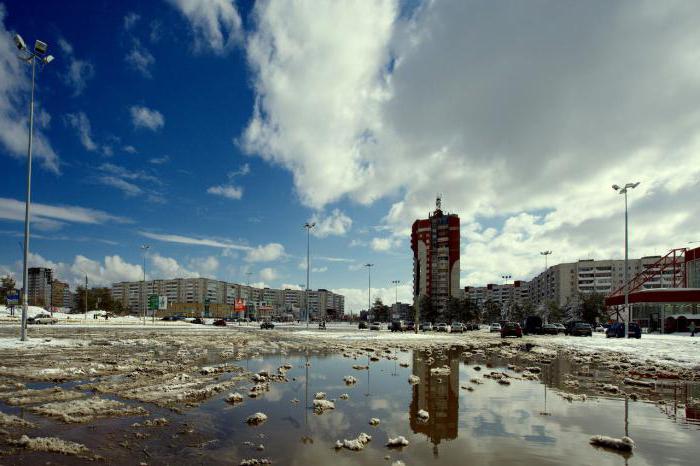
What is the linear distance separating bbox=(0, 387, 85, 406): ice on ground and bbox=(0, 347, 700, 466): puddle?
712 mm

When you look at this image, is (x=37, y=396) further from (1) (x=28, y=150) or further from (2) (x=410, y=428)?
(1) (x=28, y=150)

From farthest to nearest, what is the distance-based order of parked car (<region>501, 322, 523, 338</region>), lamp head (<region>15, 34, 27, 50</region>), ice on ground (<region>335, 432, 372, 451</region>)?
parked car (<region>501, 322, 523, 338</region>) → lamp head (<region>15, 34, 27, 50</region>) → ice on ground (<region>335, 432, 372, 451</region>)

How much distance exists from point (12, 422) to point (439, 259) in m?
190

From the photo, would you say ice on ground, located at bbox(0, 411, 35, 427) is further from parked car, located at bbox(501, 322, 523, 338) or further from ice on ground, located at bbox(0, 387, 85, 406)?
parked car, located at bbox(501, 322, 523, 338)

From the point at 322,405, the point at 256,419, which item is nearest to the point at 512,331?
the point at 322,405

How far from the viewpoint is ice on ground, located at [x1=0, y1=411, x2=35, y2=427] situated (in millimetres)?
8203

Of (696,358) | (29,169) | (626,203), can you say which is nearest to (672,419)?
(696,358)

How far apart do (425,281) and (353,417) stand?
187 meters

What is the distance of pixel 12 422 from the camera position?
837cm

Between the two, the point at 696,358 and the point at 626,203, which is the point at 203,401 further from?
the point at 626,203

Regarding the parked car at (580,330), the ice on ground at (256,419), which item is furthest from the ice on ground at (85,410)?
the parked car at (580,330)

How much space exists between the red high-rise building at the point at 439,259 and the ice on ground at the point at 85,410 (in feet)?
594

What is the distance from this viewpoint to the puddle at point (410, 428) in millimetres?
6863

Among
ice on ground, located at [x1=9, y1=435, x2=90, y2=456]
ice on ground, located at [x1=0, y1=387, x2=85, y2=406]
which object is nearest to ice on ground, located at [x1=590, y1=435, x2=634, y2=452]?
ice on ground, located at [x1=9, y1=435, x2=90, y2=456]
